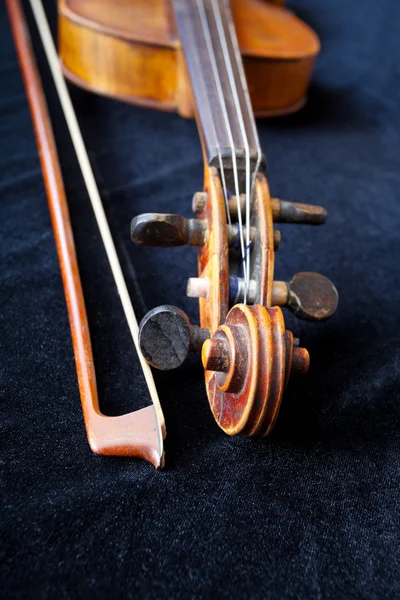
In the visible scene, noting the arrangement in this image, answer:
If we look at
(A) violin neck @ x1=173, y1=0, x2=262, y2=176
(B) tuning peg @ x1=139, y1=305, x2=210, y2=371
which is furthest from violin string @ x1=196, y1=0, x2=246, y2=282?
(B) tuning peg @ x1=139, y1=305, x2=210, y2=371

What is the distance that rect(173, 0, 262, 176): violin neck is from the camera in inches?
39.6

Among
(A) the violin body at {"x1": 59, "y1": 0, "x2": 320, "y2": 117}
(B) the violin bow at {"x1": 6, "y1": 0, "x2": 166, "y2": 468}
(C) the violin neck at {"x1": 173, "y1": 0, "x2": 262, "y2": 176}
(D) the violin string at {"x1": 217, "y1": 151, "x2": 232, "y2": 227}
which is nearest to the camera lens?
(B) the violin bow at {"x1": 6, "y1": 0, "x2": 166, "y2": 468}

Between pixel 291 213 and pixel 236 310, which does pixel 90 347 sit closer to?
pixel 236 310

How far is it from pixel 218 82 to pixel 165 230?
0.48 m

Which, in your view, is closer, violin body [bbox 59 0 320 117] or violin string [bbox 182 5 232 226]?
violin string [bbox 182 5 232 226]

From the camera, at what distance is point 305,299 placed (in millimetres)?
842

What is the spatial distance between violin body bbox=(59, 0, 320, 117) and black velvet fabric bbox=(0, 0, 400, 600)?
0.13m

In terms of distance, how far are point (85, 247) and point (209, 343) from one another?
22.6 inches

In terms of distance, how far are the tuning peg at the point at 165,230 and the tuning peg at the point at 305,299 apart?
147 millimetres

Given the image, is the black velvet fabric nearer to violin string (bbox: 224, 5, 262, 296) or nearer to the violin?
the violin

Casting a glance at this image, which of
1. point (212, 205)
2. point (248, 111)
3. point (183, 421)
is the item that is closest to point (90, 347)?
point (183, 421)

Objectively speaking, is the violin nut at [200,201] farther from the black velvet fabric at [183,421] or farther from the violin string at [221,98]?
the black velvet fabric at [183,421]

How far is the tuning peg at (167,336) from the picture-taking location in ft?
2.41

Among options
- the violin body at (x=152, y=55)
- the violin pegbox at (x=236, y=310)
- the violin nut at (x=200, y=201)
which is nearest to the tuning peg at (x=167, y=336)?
the violin pegbox at (x=236, y=310)
